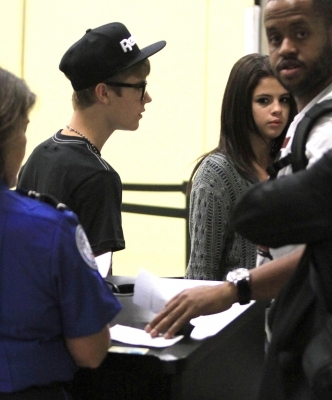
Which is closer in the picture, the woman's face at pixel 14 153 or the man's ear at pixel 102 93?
the woman's face at pixel 14 153

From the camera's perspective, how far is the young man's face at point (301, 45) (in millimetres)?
1312

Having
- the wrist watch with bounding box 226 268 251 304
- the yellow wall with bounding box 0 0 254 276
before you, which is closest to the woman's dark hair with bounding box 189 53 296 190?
the wrist watch with bounding box 226 268 251 304

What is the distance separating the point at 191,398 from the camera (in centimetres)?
135

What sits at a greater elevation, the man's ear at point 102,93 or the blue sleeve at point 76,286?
the man's ear at point 102,93

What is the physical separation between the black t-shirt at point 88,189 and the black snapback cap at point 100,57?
27cm

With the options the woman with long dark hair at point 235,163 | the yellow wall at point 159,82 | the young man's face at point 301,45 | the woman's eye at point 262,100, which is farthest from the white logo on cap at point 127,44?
the yellow wall at point 159,82

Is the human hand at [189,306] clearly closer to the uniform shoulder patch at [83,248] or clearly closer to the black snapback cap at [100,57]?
the uniform shoulder patch at [83,248]

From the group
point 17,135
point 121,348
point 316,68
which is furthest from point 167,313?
point 316,68

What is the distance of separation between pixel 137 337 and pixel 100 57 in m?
1.15

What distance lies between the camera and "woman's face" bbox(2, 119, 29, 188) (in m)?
1.20

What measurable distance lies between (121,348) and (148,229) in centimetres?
307

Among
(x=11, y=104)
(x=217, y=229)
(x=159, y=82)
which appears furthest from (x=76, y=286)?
(x=159, y=82)

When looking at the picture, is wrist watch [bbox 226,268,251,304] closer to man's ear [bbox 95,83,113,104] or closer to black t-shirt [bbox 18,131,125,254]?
black t-shirt [bbox 18,131,125,254]

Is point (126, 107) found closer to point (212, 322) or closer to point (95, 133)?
point (95, 133)
